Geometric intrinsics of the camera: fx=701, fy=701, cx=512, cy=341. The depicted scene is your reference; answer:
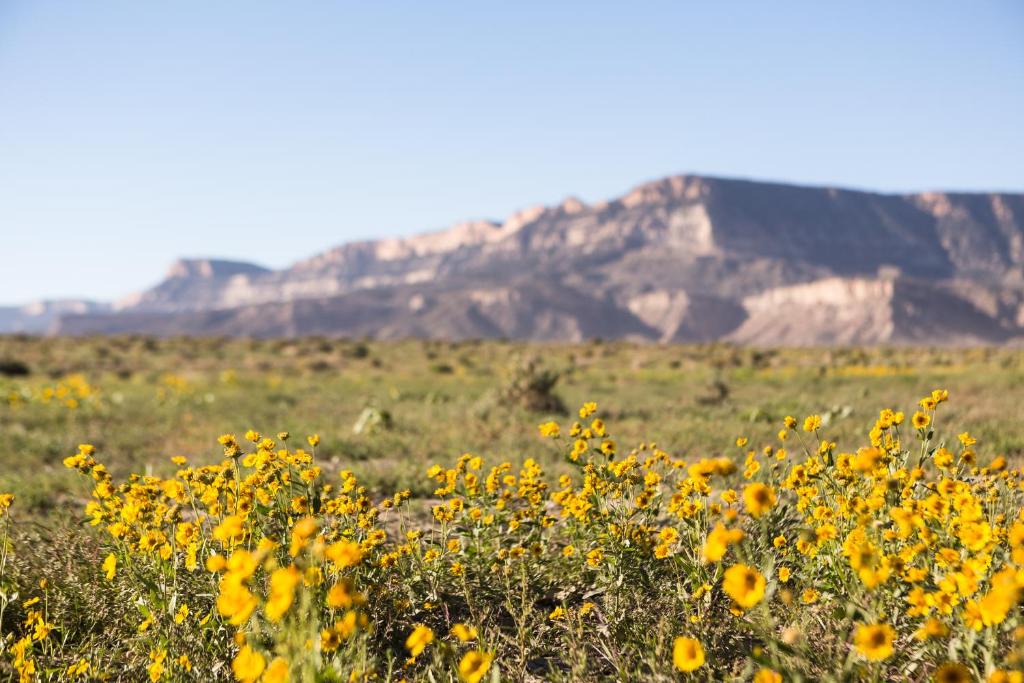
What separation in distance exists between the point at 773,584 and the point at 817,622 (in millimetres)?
844

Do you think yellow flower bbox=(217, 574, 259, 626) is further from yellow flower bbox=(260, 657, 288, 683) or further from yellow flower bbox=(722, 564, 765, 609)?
yellow flower bbox=(722, 564, 765, 609)

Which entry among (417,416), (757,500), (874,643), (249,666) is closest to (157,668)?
(249,666)

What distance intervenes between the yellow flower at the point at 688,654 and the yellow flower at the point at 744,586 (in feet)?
0.95

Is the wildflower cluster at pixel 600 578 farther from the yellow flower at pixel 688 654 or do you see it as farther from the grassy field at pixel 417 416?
the grassy field at pixel 417 416

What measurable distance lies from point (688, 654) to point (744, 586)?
37 centimetres

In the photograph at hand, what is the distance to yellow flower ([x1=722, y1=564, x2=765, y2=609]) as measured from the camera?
2035mm

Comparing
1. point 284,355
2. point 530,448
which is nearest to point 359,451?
point 530,448

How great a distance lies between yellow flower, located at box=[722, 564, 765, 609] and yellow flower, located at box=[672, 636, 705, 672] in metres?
0.29

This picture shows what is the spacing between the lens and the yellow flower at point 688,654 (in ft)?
7.25

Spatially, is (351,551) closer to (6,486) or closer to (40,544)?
(40,544)

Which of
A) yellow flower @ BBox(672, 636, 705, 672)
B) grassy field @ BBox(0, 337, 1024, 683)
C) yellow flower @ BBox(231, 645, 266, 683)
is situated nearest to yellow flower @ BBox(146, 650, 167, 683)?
grassy field @ BBox(0, 337, 1024, 683)

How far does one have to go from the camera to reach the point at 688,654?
2277 mm

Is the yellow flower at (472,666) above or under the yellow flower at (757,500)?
under

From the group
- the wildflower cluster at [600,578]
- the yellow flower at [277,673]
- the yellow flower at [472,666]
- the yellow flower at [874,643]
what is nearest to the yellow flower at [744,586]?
the wildflower cluster at [600,578]
